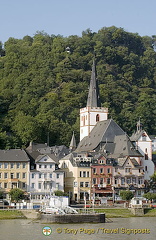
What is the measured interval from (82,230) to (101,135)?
175 ft

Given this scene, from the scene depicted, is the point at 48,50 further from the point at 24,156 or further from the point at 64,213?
the point at 64,213

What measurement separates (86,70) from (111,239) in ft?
478

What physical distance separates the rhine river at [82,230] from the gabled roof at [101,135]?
41845mm

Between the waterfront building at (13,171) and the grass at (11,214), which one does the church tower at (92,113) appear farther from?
the grass at (11,214)

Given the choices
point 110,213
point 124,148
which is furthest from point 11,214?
point 124,148

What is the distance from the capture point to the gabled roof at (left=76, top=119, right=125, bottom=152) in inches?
4171

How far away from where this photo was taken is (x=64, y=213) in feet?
207

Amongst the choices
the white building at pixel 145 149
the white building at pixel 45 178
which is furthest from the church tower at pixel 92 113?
the white building at pixel 45 178

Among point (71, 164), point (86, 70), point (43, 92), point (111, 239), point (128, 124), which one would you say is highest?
point (86, 70)

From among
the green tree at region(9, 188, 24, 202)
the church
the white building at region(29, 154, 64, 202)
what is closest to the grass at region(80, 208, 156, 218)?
the church

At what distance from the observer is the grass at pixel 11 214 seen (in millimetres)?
67575

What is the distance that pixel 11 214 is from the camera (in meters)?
69.1

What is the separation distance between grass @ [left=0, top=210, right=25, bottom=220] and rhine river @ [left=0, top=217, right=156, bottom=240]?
9.90ft

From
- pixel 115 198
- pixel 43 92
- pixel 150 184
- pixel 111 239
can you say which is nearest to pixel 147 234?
pixel 111 239
